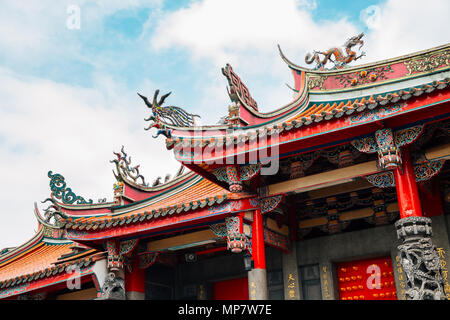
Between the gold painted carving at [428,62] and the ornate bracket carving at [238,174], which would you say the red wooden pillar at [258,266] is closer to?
the ornate bracket carving at [238,174]

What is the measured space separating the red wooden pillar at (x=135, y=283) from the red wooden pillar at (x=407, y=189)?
5970 mm

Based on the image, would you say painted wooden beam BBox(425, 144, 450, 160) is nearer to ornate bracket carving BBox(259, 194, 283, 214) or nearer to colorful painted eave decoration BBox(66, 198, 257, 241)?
ornate bracket carving BBox(259, 194, 283, 214)

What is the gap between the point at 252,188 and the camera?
29.8 ft

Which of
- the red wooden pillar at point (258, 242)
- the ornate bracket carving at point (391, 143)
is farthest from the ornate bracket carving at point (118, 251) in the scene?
the ornate bracket carving at point (391, 143)

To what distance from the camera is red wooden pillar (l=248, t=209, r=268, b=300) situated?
833 cm

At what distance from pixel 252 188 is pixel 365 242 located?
2.68m

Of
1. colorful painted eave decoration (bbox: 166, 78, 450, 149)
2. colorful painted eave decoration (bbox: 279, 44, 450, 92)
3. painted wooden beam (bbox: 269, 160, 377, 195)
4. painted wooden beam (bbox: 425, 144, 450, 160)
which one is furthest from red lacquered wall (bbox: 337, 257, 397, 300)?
colorful painted eave decoration (bbox: 279, 44, 450, 92)

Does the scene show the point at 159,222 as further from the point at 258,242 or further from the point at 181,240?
the point at 258,242

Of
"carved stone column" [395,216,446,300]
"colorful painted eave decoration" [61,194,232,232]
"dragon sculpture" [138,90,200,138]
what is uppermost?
"dragon sculpture" [138,90,200,138]

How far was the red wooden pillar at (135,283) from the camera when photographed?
10.7 metres

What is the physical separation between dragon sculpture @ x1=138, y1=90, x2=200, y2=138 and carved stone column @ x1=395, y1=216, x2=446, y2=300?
4404 mm
